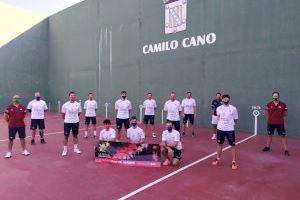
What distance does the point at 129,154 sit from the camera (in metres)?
8.66

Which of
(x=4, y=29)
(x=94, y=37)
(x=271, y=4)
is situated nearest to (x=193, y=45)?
(x=271, y=4)

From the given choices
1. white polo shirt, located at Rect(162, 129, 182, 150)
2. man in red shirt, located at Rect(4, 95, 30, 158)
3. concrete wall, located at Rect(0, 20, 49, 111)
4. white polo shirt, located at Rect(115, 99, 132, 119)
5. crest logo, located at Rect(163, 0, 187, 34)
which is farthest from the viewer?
concrete wall, located at Rect(0, 20, 49, 111)

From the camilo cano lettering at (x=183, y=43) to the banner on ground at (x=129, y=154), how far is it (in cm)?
883

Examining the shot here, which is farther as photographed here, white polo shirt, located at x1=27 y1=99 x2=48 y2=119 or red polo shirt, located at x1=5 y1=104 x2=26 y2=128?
white polo shirt, located at x1=27 y1=99 x2=48 y2=119

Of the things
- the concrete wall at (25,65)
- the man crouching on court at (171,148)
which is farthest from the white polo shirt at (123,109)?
the concrete wall at (25,65)

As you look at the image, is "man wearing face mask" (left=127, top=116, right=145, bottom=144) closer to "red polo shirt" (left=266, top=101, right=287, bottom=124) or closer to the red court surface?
the red court surface

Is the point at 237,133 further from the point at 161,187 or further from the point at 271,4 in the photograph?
the point at 161,187

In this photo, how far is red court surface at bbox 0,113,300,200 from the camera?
6359 millimetres

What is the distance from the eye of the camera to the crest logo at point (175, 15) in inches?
670

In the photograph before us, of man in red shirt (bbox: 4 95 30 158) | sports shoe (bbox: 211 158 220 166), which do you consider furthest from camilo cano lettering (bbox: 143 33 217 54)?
man in red shirt (bbox: 4 95 30 158)

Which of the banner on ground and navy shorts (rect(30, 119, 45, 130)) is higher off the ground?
navy shorts (rect(30, 119, 45, 130))

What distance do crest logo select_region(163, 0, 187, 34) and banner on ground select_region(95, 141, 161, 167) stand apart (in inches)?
393

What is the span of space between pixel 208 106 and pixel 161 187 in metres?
9.62

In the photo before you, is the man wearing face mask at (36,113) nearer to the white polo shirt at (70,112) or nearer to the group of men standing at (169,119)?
the group of men standing at (169,119)
